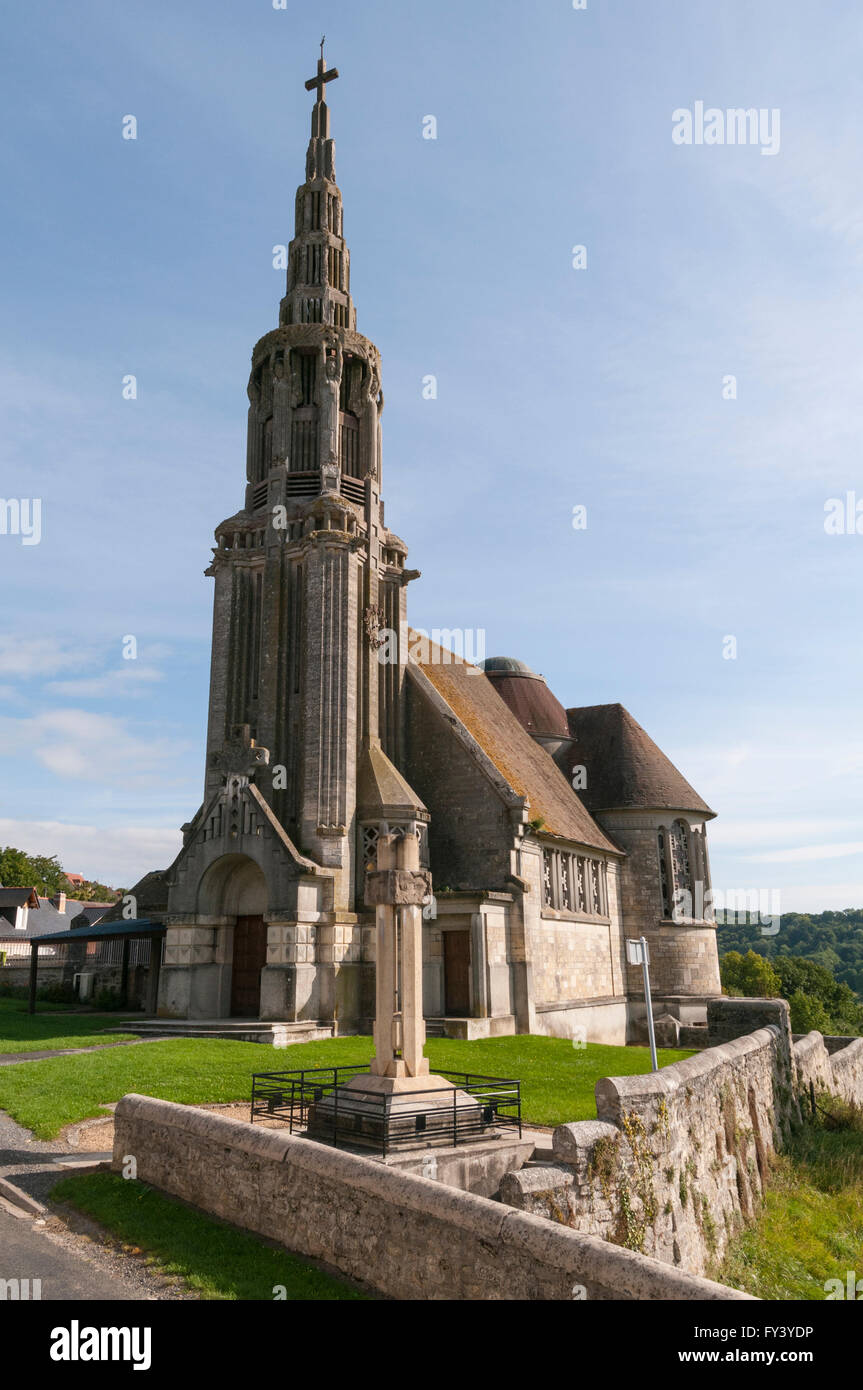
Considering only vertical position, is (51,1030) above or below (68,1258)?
below

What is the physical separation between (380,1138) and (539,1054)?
→ 12771mm

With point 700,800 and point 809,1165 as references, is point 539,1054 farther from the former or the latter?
point 700,800

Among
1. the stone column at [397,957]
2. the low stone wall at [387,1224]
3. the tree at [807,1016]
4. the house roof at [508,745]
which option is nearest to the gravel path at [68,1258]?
the low stone wall at [387,1224]

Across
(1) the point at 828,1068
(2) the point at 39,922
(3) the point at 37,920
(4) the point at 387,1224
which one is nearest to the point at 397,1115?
(4) the point at 387,1224

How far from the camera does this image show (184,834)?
1163 inches

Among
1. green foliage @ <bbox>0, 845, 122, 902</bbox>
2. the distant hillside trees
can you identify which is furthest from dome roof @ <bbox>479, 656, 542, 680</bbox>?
green foliage @ <bbox>0, 845, 122, 902</bbox>

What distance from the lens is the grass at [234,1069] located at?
14906 millimetres

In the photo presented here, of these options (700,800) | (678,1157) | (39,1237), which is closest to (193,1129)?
(39,1237)

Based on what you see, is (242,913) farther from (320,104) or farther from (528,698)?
(320,104)

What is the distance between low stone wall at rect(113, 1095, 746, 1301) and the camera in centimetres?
668

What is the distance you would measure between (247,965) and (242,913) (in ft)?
5.09

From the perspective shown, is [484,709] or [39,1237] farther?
[484,709]

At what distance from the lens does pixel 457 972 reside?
1060 inches

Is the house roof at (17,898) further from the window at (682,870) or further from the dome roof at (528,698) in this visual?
the window at (682,870)
